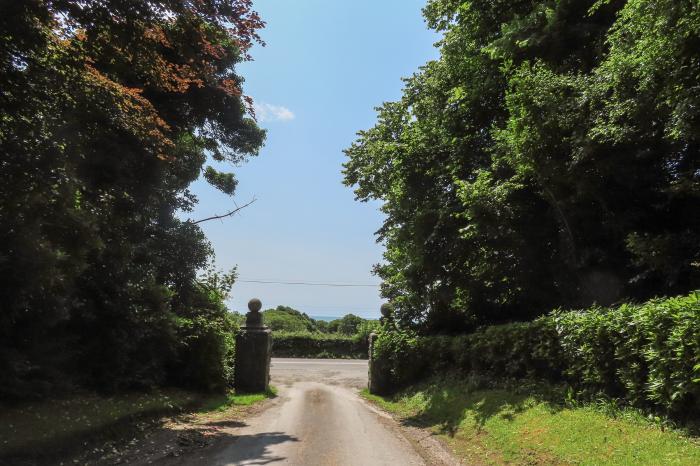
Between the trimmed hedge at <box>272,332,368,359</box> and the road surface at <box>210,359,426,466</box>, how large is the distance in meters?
16.1

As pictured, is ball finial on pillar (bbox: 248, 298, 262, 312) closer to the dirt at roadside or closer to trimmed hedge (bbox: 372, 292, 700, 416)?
the dirt at roadside

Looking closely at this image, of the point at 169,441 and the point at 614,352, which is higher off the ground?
the point at 614,352

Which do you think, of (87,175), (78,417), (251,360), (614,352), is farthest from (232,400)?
(614,352)

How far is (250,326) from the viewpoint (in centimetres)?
1728

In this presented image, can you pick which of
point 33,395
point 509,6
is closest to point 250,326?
point 33,395

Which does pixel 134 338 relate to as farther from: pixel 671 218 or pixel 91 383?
pixel 671 218

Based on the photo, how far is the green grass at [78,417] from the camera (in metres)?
6.83

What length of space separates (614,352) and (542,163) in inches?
170

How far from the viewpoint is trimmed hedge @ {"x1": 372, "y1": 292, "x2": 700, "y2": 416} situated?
225 inches

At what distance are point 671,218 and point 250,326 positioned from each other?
490 inches

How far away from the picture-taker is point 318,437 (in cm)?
930

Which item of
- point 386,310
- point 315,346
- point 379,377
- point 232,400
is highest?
point 386,310

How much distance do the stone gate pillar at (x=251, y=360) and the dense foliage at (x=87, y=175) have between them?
3028 millimetres

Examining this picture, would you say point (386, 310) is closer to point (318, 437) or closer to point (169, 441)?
point (318, 437)
